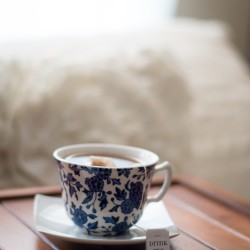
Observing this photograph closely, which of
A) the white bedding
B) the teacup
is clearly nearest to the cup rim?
the teacup

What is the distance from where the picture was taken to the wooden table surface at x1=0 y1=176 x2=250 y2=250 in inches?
29.2

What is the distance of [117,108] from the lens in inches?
51.8

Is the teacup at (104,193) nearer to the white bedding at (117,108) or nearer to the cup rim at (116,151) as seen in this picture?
the cup rim at (116,151)

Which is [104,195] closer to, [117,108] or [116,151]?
[116,151]

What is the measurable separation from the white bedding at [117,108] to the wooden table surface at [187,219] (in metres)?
0.25

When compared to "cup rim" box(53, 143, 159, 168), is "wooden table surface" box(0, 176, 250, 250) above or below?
below

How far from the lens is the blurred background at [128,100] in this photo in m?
1.21

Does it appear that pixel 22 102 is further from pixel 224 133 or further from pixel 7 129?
pixel 224 133

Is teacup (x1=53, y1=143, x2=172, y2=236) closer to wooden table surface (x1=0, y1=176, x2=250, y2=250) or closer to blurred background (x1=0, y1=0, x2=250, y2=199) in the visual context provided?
wooden table surface (x1=0, y1=176, x2=250, y2=250)

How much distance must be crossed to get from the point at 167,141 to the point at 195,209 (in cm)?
44

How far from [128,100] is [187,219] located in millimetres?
520

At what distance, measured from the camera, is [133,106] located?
1335 mm

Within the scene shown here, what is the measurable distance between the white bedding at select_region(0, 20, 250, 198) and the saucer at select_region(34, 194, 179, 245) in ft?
1.23

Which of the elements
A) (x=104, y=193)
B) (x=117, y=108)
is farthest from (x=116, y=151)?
(x=117, y=108)
